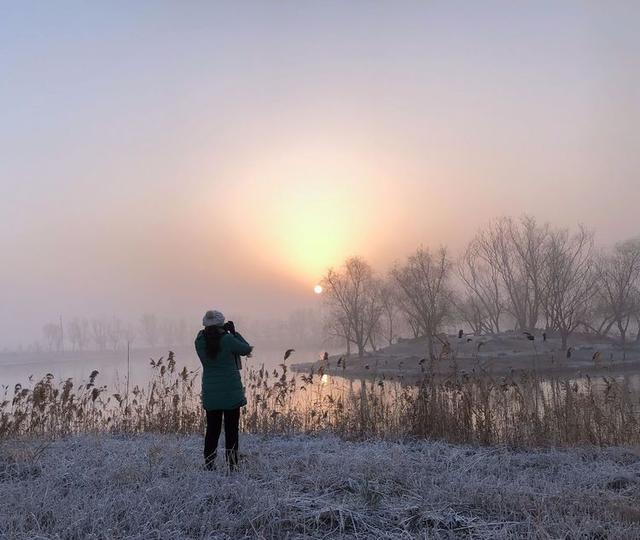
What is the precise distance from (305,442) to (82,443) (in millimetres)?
2991

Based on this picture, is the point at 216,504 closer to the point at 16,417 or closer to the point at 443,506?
the point at 443,506

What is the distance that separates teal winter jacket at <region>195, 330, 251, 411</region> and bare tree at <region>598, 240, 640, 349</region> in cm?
5147

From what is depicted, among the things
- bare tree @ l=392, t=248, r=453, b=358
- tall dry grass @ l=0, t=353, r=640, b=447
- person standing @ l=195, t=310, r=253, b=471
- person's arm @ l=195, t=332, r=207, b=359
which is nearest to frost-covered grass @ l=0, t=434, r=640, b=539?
person standing @ l=195, t=310, r=253, b=471

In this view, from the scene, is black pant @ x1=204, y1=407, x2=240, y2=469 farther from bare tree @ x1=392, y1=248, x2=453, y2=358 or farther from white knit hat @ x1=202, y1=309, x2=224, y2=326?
bare tree @ x1=392, y1=248, x2=453, y2=358

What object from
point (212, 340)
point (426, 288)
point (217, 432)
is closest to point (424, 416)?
point (217, 432)

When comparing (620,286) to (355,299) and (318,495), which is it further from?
(318,495)

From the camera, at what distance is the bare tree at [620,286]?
1932 inches

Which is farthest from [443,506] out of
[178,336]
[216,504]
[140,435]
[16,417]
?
[178,336]

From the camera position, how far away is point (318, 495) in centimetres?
422

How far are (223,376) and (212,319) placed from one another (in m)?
0.64

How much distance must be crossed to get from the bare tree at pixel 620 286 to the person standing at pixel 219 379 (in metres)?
51.5

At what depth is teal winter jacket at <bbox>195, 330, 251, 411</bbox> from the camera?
5.31 m

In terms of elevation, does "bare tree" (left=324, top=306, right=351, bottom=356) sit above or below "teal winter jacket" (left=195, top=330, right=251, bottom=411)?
above

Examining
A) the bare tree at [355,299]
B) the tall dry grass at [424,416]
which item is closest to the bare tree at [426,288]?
the bare tree at [355,299]
